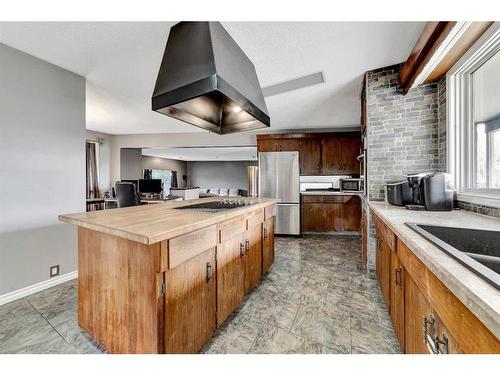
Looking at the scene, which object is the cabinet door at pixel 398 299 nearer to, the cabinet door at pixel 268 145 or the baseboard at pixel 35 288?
the baseboard at pixel 35 288

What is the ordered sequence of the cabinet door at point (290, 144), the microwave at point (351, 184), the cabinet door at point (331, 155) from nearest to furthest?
1. the microwave at point (351, 184)
2. the cabinet door at point (331, 155)
3. the cabinet door at point (290, 144)

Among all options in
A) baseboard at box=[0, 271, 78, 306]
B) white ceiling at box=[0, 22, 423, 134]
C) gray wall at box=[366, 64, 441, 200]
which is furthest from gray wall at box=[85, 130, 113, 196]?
gray wall at box=[366, 64, 441, 200]

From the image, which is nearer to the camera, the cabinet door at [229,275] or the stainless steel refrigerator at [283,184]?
the cabinet door at [229,275]

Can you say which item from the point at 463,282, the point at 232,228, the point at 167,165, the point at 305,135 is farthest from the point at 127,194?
the point at 167,165

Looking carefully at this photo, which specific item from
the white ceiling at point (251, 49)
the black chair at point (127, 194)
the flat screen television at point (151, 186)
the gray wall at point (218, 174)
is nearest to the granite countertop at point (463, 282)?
the white ceiling at point (251, 49)

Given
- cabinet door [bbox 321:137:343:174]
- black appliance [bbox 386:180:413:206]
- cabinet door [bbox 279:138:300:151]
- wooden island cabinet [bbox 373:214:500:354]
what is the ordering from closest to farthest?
wooden island cabinet [bbox 373:214:500:354], black appliance [bbox 386:180:413:206], cabinet door [bbox 321:137:343:174], cabinet door [bbox 279:138:300:151]

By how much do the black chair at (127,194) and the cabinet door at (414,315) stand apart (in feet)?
14.4

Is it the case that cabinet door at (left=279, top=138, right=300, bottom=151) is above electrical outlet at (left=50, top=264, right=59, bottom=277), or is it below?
above

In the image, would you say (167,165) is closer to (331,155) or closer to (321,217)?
(331,155)

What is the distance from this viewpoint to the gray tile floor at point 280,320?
157 cm

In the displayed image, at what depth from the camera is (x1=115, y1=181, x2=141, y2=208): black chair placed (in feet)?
14.4

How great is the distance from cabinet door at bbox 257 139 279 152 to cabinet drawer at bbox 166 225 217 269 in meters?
3.88

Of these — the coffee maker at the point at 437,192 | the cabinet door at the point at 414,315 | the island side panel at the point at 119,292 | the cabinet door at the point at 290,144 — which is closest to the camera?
the cabinet door at the point at 414,315

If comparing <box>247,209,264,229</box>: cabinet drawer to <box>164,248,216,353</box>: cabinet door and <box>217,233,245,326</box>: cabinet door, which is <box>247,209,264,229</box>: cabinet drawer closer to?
<box>217,233,245,326</box>: cabinet door
